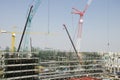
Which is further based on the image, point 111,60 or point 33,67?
point 111,60

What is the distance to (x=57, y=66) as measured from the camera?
90438 mm

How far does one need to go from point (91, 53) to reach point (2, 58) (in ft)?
273

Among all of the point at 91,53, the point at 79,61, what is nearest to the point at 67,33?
the point at 79,61

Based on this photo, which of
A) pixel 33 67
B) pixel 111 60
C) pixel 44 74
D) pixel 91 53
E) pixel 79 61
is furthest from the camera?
pixel 111 60

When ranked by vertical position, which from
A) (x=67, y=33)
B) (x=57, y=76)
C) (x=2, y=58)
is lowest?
(x=57, y=76)

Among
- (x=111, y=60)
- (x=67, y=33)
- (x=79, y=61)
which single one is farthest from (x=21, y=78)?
(x=111, y=60)

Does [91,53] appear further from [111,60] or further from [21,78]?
[21,78]

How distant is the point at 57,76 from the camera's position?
87.3 meters

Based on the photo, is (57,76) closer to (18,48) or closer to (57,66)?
(57,66)

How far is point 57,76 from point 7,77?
26.8m

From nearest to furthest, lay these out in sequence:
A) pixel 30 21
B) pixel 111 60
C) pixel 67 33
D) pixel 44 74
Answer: pixel 44 74, pixel 30 21, pixel 67 33, pixel 111 60

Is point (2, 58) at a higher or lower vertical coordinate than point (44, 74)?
higher

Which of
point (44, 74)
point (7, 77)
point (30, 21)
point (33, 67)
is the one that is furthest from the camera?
point (30, 21)

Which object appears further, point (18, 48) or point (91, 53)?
point (91, 53)
